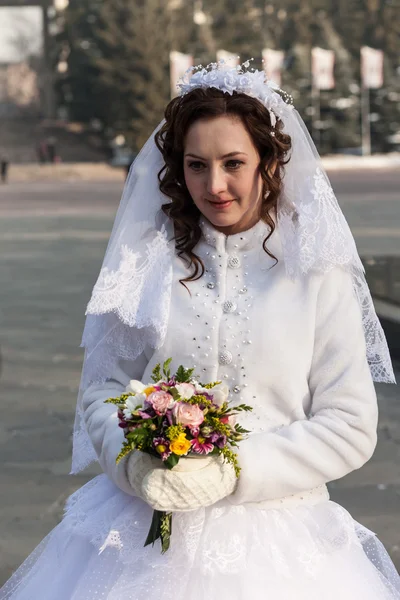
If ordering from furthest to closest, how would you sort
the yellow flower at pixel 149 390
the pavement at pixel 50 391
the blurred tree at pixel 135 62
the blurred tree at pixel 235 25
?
the blurred tree at pixel 235 25 < the blurred tree at pixel 135 62 < the pavement at pixel 50 391 < the yellow flower at pixel 149 390

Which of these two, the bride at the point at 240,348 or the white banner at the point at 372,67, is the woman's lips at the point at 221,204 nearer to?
the bride at the point at 240,348

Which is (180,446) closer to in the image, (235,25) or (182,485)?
(182,485)

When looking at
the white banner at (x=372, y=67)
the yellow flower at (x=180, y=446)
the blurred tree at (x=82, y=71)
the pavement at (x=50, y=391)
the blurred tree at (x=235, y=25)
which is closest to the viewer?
the yellow flower at (x=180, y=446)

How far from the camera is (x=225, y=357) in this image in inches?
105

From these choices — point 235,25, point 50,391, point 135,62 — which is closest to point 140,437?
point 50,391

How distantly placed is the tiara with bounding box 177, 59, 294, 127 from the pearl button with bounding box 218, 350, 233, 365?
55cm

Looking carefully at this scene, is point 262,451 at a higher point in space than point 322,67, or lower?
lower

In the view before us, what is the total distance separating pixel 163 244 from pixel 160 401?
2.11 ft

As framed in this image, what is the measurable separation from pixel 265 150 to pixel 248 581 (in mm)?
999

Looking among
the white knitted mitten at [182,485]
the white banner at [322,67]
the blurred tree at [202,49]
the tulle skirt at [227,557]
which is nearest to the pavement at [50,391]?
the tulle skirt at [227,557]

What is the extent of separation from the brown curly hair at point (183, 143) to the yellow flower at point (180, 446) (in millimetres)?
627

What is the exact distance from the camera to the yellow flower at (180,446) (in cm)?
222

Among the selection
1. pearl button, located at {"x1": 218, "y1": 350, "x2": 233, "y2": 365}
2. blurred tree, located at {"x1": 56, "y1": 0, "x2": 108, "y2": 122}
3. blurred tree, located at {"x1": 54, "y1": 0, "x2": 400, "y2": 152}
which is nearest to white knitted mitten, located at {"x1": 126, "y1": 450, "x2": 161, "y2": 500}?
pearl button, located at {"x1": 218, "y1": 350, "x2": 233, "y2": 365}

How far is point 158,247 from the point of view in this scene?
2797 mm
